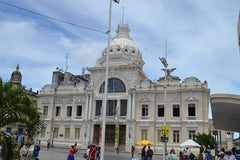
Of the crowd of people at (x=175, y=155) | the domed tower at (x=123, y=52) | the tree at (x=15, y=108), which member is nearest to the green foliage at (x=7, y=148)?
the tree at (x=15, y=108)

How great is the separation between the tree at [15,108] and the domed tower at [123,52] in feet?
97.4

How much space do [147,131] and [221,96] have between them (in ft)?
89.6

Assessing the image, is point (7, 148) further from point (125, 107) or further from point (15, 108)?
point (125, 107)

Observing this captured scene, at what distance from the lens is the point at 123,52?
42.2m

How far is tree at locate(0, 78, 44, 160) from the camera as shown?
383 inches

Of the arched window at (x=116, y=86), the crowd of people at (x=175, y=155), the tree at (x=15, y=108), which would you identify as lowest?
the crowd of people at (x=175, y=155)

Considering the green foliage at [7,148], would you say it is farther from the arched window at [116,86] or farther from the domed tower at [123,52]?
the domed tower at [123,52]

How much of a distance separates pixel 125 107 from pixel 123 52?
32.0 ft

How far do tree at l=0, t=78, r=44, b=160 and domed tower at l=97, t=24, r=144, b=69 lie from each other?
1169 inches

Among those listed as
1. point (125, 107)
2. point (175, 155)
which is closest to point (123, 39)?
point (125, 107)

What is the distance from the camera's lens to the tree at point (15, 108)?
31.9 ft

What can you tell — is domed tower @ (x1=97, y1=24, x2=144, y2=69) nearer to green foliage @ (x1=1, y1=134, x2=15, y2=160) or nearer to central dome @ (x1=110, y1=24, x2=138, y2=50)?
central dome @ (x1=110, y1=24, x2=138, y2=50)

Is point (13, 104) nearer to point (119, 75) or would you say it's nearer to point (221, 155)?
point (221, 155)

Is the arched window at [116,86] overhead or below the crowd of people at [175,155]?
overhead
